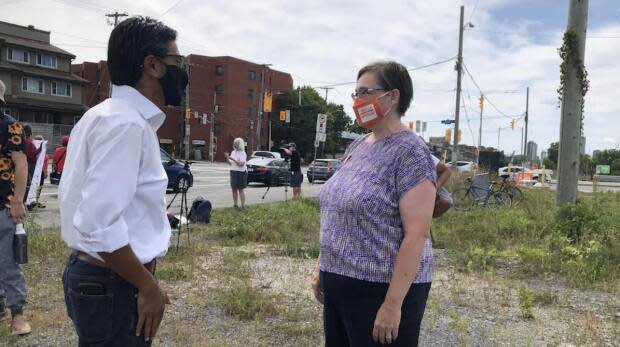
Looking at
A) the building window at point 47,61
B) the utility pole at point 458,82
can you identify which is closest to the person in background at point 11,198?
the utility pole at point 458,82

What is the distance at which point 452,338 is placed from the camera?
416 centimetres

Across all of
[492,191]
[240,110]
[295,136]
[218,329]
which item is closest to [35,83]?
[240,110]

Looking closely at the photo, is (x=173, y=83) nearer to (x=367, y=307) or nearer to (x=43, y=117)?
(x=367, y=307)

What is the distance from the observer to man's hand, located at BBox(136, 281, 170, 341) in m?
1.77

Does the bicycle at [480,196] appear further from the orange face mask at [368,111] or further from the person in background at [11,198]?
the orange face mask at [368,111]

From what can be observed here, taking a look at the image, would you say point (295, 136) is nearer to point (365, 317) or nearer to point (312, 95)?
point (312, 95)

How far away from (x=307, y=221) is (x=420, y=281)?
26.5ft

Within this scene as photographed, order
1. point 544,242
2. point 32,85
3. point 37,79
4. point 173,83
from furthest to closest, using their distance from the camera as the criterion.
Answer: point 37,79 < point 32,85 < point 544,242 < point 173,83

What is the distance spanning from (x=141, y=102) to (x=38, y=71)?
53.9 m

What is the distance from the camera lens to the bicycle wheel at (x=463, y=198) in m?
14.1

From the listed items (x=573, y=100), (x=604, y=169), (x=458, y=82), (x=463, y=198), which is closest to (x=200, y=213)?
(x=573, y=100)

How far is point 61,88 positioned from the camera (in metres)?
50.5

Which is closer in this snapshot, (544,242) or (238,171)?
(544,242)

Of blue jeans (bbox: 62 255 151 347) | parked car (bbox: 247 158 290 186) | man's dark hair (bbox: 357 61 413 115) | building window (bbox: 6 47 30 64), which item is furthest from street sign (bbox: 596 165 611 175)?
blue jeans (bbox: 62 255 151 347)
